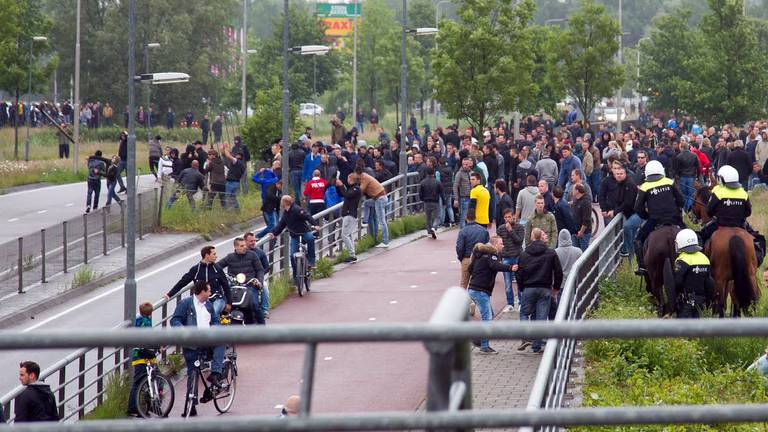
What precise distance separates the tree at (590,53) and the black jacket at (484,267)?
3483 cm

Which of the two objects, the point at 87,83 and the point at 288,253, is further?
the point at 87,83

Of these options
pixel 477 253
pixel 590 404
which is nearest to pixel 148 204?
pixel 477 253

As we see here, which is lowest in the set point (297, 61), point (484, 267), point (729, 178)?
point (484, 267)

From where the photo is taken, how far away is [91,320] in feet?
79.6

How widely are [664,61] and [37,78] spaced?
1160 inches

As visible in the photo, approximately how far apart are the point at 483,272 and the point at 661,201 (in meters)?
2.43

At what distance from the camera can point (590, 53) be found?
52.6m

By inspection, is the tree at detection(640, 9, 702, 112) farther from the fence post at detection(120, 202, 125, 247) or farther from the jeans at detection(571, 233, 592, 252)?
the jeans at detection(571, 233, 592, 252)

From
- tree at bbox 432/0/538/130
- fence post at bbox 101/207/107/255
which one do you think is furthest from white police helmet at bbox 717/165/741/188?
tree at bbox 432/0/538/130

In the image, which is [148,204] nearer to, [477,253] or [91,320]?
[91,320]

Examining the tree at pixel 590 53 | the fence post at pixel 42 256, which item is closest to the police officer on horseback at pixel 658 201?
the fence post at pixel 42 256

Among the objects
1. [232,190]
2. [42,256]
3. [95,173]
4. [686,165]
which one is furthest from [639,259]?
[95,173]

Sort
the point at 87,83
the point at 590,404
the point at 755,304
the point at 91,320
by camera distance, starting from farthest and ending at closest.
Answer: the point at 87,83 → the point at 91,320 → the point at 755,304 → the point at 590,404

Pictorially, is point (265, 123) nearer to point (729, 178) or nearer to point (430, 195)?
point (430, 195)
